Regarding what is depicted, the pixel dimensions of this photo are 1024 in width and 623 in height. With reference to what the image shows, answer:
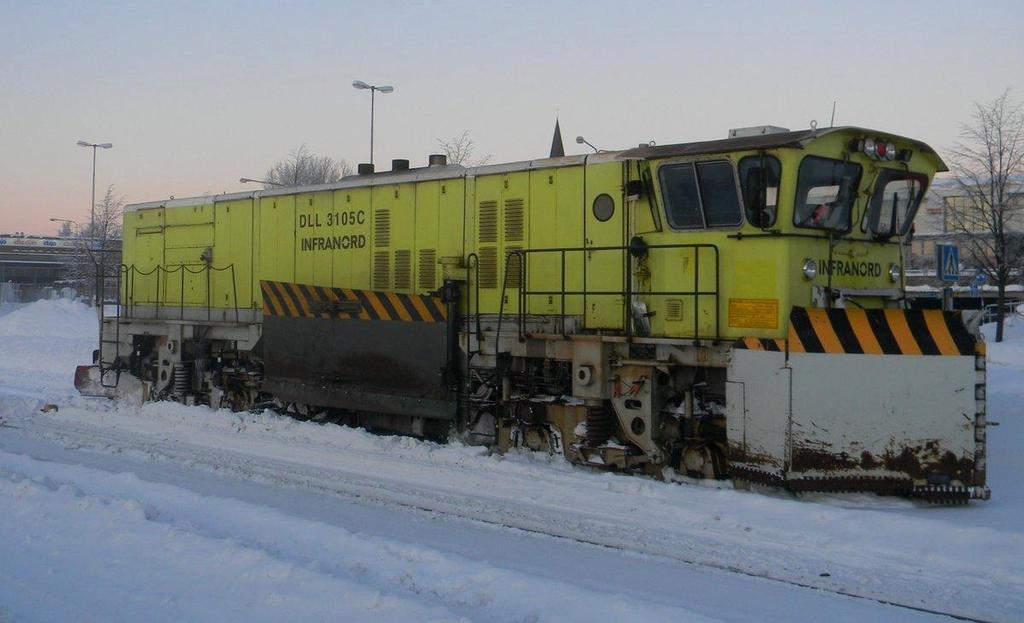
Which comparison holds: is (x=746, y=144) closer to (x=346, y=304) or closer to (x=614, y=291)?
(x=614, y=291)

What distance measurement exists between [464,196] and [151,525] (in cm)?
576

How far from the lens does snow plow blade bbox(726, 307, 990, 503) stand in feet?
25.1

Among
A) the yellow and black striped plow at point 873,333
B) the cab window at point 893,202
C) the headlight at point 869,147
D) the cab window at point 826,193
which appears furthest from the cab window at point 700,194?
A: the cab window at point 893,202

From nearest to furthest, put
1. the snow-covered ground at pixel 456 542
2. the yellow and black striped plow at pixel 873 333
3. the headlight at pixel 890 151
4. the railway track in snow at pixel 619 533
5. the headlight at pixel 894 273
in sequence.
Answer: the snow-covered ground at pixel 456 542
the railway track in snow at pixel 619 533
the yellow and black striped plow at pixel 873 333
the headlight at pixel 890 151
the headlight at pixel 894 273

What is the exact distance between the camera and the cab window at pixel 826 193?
27.3ft

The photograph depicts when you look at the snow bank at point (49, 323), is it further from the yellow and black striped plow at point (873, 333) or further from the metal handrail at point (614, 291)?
the yellow and black striped plow at point (873, 333)

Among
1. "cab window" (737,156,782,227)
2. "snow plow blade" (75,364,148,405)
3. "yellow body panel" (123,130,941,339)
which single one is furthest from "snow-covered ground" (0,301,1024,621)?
"snow plow blade" (75,364,148,405)

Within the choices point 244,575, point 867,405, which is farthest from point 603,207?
point 244,575

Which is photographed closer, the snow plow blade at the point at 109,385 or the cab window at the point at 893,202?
the cab window at the point at 893,202

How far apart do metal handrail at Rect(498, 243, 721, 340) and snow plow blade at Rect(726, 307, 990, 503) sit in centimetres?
69

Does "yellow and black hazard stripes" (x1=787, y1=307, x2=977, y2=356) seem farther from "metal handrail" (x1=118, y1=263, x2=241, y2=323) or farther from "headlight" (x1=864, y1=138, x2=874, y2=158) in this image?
"metal handrail" (x1=118, y1=263, x2=241, y2=323)

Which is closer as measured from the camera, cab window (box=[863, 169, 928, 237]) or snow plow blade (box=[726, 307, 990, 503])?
snow plow blade (box=[726, 307, 990, 503])

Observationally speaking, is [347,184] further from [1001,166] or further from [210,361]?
[1001,166]

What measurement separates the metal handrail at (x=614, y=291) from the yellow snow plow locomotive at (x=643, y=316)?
4 cm
